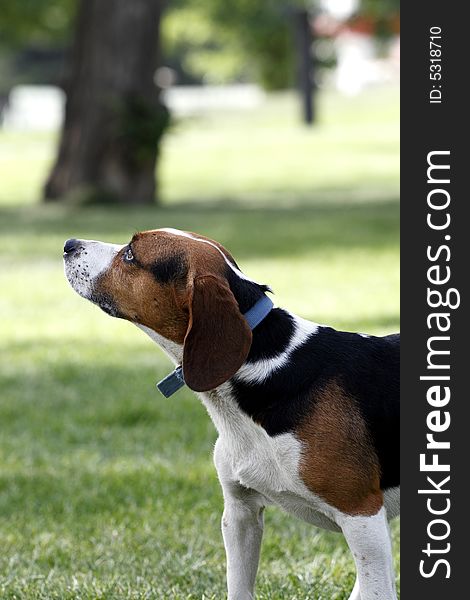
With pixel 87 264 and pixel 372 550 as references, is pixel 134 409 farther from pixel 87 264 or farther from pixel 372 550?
pixel 372 550

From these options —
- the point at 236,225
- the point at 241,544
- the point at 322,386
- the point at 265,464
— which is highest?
the point at 322,386

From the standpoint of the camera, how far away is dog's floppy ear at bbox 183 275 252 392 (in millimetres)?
4121

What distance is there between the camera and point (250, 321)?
4262 mm

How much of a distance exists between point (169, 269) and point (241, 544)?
104cm

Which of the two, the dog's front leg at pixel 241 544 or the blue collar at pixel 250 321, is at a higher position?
the blue collar at pixel 250 321

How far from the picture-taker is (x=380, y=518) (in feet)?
13.8

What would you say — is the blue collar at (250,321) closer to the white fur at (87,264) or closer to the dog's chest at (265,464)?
the dog's chest at (265,464)

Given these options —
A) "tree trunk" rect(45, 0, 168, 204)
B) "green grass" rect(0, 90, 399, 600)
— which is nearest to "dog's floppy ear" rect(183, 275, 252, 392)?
"green grass" rect(0, 90, 399, 600)

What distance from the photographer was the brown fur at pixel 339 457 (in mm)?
4180

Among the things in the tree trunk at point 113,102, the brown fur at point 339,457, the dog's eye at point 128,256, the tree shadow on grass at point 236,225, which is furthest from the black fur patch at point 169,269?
the tree trunk at point 113,102

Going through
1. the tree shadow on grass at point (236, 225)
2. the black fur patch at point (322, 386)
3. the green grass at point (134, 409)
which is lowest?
the tree shadow on grass at point (236, 225)

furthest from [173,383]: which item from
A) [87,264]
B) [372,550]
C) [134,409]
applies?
[134,409]

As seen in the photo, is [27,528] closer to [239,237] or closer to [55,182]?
[239,237]

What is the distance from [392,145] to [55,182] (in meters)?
12.7
